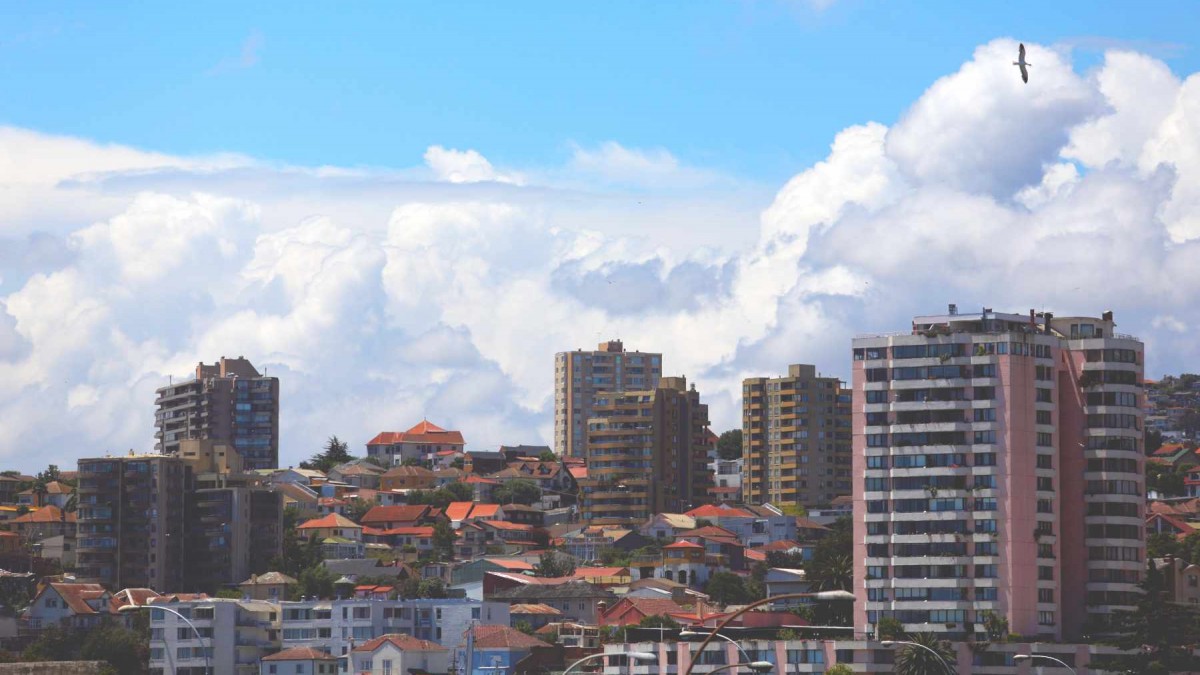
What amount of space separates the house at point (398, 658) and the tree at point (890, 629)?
3636cm

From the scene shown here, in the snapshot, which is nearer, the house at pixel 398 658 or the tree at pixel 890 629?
the tree at pixel 890 629

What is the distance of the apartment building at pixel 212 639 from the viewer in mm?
183250

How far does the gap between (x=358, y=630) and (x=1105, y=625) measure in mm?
61790

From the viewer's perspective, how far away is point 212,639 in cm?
18388

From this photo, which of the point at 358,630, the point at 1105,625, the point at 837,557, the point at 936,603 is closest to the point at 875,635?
the point at 936,603

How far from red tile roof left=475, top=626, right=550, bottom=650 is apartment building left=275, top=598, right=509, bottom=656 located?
762 centimetres

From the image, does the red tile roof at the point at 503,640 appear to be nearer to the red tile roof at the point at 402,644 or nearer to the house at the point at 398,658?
the house at the point at 398,658

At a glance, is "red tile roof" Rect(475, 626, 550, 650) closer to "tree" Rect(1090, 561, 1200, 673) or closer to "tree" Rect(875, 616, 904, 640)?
"tree" Rect(875, 616, 904, 640)

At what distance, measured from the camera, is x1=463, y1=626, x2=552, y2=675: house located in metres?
168

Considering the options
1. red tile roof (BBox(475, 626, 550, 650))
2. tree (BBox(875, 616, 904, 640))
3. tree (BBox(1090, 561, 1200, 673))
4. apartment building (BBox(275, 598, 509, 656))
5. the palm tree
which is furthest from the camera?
apartment building (BBox(275, 598, 509, 656))

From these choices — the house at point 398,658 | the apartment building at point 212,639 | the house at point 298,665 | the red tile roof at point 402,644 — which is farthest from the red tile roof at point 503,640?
the apartment building at point 212,639

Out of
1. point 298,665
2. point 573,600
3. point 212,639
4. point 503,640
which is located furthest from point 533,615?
point 212,639

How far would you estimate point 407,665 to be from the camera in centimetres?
17212

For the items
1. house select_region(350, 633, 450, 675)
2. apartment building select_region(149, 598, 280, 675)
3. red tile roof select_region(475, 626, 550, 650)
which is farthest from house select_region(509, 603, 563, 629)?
apartment building select_region(149, 598, 280, 675)
